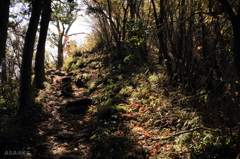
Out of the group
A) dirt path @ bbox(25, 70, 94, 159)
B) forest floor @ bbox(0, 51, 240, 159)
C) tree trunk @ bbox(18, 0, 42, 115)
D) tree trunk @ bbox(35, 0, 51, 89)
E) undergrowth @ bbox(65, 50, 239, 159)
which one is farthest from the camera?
tree trunk @ bbox(35, 0, 51, 89)

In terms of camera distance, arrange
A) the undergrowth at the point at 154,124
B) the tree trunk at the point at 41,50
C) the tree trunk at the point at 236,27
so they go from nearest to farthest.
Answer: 1. the tree trunk at the point at 236,27
2. the undergrowth at the point at 154,124
3. the tree trunk at the point at 41,50

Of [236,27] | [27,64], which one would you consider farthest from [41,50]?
[236,27]

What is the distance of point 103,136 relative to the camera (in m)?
6.30

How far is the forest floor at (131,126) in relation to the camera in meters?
5.02

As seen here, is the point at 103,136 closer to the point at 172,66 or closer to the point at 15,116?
the point at 15,116

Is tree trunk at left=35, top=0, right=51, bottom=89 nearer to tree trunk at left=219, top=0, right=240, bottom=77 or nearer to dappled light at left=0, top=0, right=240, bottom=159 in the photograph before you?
dappled light at left=0, top=0, right=240, bottom=159

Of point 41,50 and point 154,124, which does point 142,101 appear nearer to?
point 154,124

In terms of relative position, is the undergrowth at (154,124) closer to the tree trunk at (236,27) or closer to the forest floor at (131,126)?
the forest floor at (131,126)

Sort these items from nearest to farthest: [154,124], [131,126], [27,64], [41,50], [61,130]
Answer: [154,124]
[131,126]
[61,130]
[27,64]
[41,50]

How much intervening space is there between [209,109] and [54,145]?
4.63 m

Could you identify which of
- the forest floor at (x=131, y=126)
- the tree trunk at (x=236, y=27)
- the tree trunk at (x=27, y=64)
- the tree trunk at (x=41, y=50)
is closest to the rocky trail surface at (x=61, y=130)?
the forest floor at (x=131, y=126)

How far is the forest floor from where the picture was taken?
5.02 meters

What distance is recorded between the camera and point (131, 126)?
7.02 metres

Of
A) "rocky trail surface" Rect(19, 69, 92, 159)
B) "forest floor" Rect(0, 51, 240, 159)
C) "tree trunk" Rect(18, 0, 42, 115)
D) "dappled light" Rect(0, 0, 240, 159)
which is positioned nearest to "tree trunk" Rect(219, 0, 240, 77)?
"dappled light" Rect(0, 0, 240, 159)
